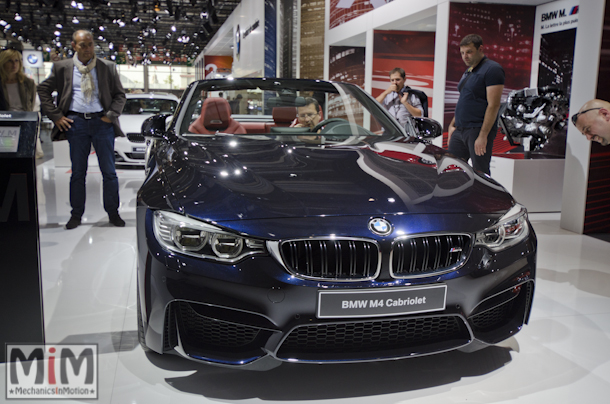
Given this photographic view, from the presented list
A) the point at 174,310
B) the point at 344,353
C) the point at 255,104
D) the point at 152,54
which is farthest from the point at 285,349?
the point at 152,54

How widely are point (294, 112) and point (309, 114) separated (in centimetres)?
10

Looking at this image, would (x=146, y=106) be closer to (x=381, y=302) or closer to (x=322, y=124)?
(x=322, y=124)

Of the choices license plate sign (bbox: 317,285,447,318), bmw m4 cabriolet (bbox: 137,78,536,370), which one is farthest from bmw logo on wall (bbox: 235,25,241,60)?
license plate sign (bbox: 317,285,447,318)

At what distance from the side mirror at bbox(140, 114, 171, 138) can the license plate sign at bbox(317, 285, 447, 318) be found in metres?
1.51

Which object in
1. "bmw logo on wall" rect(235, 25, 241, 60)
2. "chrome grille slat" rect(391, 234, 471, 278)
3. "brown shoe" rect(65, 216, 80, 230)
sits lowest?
"brown shoe" rect(65, 216, 80, 230)

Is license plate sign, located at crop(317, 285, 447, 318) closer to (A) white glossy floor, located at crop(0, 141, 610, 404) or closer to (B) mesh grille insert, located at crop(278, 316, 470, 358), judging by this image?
(B) mesh grille insert, located at crop(278, 316, 470, 358)

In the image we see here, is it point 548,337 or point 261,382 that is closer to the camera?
point 261,382

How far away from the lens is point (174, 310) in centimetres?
160

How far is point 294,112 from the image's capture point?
3230 millimetres

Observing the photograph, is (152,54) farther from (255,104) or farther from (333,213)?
(333,213)

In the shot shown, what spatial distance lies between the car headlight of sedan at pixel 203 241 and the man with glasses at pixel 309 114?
1.66 meters

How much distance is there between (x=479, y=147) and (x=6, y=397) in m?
3.35

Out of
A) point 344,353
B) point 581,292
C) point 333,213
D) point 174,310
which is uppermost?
point 333,213

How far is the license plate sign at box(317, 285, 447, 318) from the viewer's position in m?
1.52
